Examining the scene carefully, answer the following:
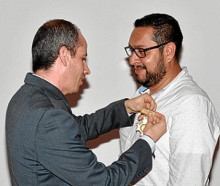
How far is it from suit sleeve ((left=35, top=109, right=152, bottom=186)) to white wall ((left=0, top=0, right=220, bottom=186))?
1.17 m

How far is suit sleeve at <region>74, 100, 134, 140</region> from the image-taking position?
1.93 m

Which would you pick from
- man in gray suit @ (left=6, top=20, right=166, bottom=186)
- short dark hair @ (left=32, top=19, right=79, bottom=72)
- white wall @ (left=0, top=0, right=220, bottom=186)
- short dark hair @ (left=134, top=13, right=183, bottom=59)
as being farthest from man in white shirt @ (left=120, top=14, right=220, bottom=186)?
white wall @ (left=0, top=0, right=220, bottom=186)

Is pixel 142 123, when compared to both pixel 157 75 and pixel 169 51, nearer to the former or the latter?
pixel 157 75

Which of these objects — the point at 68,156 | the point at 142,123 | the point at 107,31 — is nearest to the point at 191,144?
the point at 142,123

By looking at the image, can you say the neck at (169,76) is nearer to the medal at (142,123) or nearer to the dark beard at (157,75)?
the dark beard at (157,75)

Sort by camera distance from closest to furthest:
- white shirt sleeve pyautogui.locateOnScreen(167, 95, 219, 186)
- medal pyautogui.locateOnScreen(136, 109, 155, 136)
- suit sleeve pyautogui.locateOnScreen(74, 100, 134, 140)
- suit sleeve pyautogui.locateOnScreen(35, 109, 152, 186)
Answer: suit sleeve pyautogui.locateOnScreen(35, 109, 152, 186) < white shirt sleeve pyautogui.locateOnScreen(167, 95, 219, 186) < medal pyautogui.locateOnScreen(136, 109, 155, 136) < suit sleeve pyautogui.locateOnScreen(74, 100, 134, 140)

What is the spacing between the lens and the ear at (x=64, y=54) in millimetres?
1414

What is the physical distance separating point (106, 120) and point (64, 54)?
647 millimetres

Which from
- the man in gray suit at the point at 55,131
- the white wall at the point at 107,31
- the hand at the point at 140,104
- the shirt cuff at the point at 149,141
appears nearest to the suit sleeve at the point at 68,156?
the man in gray suit at the point at 55,131

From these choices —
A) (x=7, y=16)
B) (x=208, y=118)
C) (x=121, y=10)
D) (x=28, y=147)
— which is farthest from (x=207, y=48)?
(x=28, y=147)

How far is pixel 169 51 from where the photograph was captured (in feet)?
5.87

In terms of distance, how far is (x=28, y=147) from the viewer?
1322 mm

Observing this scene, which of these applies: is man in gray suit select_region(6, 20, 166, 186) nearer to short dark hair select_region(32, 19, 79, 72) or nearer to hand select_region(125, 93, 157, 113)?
short dark hair select_region(32, 19, 79, 72)

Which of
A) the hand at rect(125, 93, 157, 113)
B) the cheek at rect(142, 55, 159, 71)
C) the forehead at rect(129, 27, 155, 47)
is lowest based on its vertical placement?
the hand at rect(125, 93, 157, 113)
